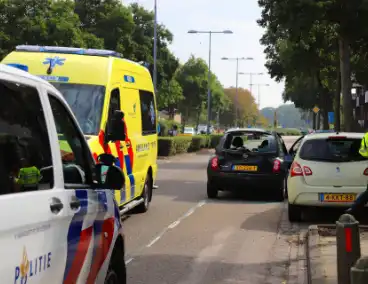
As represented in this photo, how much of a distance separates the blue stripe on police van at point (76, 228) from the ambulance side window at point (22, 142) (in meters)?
0.34

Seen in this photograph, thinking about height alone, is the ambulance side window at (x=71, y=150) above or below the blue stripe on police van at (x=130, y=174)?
above

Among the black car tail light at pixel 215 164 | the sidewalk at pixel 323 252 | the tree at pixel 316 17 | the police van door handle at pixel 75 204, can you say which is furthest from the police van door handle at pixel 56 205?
the tree at pixel 316 17

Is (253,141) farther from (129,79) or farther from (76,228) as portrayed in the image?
(76,228)

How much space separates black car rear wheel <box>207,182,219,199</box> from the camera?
13422 mm

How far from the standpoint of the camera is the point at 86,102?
8.60 m

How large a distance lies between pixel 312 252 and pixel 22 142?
528 cm

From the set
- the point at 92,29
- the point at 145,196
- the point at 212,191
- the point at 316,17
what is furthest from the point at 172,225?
the point at 92,29

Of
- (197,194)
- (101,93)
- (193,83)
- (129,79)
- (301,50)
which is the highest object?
(193,83)

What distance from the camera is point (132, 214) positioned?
10.9 m

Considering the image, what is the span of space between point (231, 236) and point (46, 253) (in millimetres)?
6328

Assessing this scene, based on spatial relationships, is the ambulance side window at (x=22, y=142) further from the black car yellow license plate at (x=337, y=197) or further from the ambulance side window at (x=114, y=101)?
the black car yellow license plate at (x=337, y=197)

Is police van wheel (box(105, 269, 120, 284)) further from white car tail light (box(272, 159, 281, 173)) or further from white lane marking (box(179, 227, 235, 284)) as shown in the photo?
white car tail light (box(272, 159, 281, 173))

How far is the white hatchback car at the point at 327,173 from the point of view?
9.59 m

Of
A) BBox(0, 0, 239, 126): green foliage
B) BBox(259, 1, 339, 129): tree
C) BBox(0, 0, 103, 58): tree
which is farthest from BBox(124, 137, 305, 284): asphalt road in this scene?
BBox(0, 0, 103, 58): tree
